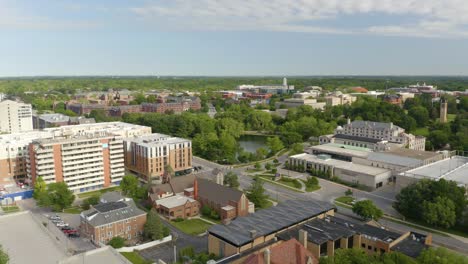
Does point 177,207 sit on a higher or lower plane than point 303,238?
lower

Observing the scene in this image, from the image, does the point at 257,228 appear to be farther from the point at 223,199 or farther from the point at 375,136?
the point at 375,136

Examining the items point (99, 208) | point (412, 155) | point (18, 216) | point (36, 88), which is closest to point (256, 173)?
point (412, 155)

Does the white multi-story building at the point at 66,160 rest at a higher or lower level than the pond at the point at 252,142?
higher

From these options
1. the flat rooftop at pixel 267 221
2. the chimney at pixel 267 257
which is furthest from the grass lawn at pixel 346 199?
the chimney at pixel 267 257

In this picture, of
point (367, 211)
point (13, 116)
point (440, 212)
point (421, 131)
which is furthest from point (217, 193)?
point (421, 131)

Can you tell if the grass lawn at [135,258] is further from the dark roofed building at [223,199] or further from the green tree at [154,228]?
the dark roofed building at [223,199]

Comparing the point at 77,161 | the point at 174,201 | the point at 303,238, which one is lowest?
the point at 174,201

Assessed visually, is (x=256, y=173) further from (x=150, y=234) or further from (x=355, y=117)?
(x=355, y=117)

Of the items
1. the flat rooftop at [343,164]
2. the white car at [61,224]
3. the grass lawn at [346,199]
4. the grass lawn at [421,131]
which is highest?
the grass lawn at [421,131]
